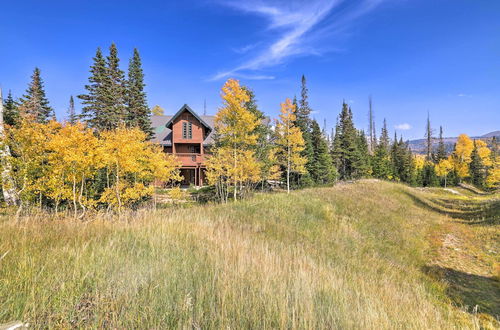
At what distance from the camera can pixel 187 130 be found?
2858 cm

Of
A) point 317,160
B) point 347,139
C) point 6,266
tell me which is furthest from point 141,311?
point 347,139

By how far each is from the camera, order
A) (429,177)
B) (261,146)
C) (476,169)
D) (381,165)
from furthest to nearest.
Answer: (476,169)
(429,177)
(381,165)
(261,146)

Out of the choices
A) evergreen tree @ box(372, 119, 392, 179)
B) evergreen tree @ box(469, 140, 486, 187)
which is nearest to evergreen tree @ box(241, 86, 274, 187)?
evergreen tree @ box(372, 119, 392, 179)

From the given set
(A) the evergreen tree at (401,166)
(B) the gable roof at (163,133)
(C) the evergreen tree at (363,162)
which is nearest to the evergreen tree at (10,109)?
(B) the gable roof at (163,133)

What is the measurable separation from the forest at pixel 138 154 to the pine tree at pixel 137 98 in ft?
0.40

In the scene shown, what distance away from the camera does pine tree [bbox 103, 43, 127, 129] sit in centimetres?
2409

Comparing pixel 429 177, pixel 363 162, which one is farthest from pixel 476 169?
pixel 363 162

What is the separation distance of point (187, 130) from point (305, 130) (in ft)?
59.0

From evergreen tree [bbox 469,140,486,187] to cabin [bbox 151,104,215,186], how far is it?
6260 centimetres

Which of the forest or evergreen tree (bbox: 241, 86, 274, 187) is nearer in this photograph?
the forest

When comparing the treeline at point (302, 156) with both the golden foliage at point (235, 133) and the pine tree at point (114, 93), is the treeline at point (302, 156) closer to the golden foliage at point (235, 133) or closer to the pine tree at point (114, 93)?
the golden foliage at point (235, 133)

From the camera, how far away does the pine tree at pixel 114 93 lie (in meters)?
24.1

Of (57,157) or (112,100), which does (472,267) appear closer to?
(57,157)

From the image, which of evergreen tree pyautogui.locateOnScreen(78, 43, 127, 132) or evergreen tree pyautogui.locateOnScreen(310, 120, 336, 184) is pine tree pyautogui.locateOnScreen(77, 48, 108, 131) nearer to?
evergreen tree pyautogui.locateOnScreen(78, 43, 127, 132)
